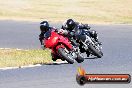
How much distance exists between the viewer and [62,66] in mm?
18031

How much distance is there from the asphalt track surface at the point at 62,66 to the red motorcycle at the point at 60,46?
269 mm

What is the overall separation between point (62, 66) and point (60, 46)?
0.79 metres

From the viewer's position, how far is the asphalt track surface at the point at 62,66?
14.7 meters

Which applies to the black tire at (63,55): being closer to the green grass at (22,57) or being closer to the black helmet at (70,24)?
the green grass at (22,57)

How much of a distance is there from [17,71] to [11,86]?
256 cm

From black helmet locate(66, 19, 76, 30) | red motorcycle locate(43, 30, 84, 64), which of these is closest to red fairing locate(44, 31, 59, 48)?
red motorcycle locate(43, 30, 84, 64)

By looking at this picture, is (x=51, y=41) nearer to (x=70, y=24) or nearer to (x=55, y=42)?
(x=55, y=42)

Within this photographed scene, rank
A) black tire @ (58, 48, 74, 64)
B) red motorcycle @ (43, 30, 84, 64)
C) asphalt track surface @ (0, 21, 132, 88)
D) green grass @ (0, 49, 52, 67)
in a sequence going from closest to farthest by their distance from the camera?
asphalt track surface @ (0, 21, 132, 88)
black tire @ (58, 48, 74, 64)
red motorcycle @ (43, 30, 84, 64)
green grass @ (0, 49, 52, 67)

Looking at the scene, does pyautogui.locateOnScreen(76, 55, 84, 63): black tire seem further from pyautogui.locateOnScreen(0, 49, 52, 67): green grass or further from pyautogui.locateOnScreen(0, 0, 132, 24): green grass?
pyautogui.locateOnScreen(0, 0, 132, 24): green grass

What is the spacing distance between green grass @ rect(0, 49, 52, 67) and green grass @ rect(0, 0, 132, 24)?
18880mm

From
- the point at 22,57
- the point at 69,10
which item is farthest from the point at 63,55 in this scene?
the point at 69,10

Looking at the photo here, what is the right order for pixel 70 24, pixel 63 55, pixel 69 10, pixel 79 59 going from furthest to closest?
pixel 69 10
pixel 70 24
pixel 79 59
pixel 63 55

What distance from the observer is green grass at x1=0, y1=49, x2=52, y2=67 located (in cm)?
1857

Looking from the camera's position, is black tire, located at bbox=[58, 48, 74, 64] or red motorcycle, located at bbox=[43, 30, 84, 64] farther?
red motorcycle, located at bbox=[43, 30, 84, 64]
